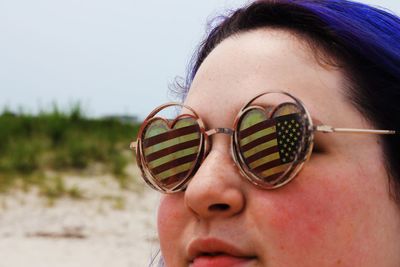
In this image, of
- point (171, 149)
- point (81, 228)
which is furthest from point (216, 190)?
point (81, 228)

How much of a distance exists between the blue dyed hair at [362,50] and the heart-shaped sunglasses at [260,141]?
54 mm

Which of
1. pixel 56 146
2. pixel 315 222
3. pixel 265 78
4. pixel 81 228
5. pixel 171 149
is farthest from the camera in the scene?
pixel 56 146

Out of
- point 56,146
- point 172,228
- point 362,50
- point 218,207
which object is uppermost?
point 362,50

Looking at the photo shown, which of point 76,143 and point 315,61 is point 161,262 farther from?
→ point 76,143

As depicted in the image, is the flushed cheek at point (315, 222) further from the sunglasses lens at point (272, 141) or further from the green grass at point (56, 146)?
the green grass at point (56, 146)

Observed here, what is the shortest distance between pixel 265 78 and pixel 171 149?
273 mm

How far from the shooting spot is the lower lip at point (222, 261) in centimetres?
119

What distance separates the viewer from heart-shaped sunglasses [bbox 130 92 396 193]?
3.96 feet

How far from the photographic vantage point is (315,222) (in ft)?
3.88

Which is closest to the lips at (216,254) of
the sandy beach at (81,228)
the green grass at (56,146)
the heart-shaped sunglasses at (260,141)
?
the heart-shaped sunglasses at (260,141)

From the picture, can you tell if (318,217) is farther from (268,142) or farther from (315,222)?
(268,142)

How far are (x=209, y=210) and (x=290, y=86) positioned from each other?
0.27 meters

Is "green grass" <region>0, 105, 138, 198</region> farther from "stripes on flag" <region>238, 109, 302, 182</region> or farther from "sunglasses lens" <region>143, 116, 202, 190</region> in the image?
"stripes on flag" <region>238, 109, 302, 182</region>

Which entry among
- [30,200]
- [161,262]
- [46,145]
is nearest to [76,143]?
[46,145]
